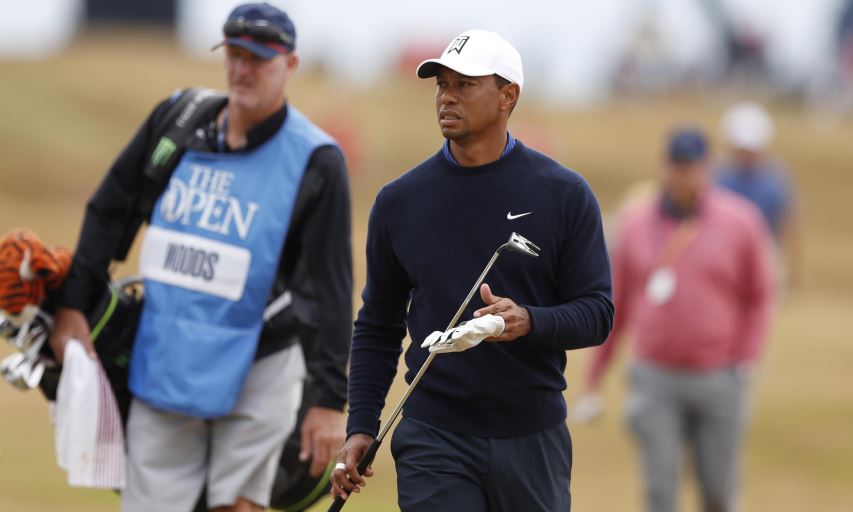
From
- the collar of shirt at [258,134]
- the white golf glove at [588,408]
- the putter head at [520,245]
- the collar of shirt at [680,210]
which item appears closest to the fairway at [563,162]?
the white golf glove at [588,408]

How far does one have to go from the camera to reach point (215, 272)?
6.57 m

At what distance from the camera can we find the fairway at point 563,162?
13.0m

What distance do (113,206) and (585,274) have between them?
7.72 ft

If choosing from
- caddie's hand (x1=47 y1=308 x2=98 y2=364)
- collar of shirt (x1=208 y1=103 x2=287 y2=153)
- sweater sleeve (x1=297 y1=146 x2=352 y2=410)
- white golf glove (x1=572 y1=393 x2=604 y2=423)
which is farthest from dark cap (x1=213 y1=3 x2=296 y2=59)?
white golf glove (x1=572 y1=393 x2=604 y2=423)

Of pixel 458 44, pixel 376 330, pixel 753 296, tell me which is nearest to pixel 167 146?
pixel 376 330

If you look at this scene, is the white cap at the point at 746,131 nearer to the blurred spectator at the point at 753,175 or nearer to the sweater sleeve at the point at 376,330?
the blurred spectator at the point at 753,175

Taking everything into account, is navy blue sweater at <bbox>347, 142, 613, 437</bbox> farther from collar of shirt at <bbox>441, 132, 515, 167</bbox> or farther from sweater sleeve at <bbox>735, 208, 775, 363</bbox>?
sweater sleeve at <bbox>735, 208, 775, 363</bbox>

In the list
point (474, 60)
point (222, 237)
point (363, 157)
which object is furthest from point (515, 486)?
point (363, 157)

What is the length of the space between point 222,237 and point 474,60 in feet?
5.74

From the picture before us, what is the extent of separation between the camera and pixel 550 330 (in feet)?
16.6

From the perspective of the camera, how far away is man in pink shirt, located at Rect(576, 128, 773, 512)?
954 cm

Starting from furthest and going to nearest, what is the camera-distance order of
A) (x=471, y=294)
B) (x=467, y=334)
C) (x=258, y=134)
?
(x=258, y=134), (x=471, y=294), (x=467, y=334)

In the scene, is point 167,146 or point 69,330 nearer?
point 69,330

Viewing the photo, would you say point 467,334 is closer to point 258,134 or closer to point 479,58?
point 479,58
